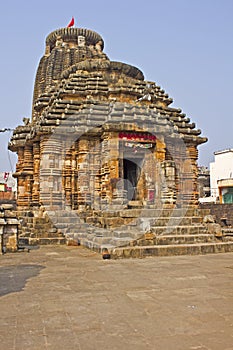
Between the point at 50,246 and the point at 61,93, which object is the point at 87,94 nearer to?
the point at 61,93

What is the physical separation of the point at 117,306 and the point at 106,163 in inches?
439

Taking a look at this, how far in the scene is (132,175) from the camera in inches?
808

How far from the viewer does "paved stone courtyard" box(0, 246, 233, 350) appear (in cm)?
439

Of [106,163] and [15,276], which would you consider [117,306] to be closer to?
[15,276]

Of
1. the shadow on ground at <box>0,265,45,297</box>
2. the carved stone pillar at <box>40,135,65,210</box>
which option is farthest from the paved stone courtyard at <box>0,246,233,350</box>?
the carved stone pillar at <box>40,135,65,210</box>

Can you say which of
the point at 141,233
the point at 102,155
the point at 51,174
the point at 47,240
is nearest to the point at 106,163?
the point at 102,155

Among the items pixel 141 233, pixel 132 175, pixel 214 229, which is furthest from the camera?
pixel 132 175

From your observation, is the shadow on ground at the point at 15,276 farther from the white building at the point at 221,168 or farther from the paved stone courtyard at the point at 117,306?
the white building at the point at 221,168

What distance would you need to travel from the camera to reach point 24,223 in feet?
54.4

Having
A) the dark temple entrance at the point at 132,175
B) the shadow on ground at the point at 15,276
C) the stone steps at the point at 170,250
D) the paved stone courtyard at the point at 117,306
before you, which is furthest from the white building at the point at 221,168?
the shadow on ground at the point at 15,276

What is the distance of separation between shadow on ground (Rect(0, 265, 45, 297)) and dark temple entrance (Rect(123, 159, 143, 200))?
981cm

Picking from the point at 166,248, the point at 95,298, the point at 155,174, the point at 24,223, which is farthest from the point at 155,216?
the point at 95,298

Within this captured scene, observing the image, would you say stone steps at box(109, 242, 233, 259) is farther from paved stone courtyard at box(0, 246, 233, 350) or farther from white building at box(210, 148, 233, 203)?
white building at box(210, 148, 233, 203)

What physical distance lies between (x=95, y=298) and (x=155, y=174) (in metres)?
11.8
